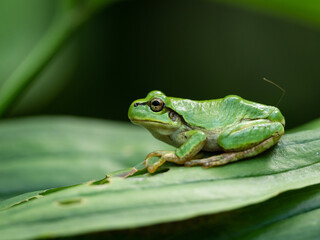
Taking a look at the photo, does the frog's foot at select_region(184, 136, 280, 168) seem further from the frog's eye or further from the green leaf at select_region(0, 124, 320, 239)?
the frog's eye

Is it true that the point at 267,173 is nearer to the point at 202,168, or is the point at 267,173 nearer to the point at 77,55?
the point at 202,168

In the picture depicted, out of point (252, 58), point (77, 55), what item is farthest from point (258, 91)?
point (77, 55)

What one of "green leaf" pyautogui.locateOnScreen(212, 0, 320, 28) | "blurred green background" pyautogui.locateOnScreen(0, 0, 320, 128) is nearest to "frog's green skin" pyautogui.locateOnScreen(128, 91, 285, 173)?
"green leaf" pyautogui.locateOnScreen(212, 0, 320, 28)

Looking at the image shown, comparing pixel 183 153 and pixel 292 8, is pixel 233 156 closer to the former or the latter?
pixel 183 153

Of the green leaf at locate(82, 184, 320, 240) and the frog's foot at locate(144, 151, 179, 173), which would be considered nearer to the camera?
the green leaf at locate(82, 184, 320, 240)

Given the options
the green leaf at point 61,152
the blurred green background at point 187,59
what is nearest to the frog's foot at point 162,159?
A: the green leaf at point 61,152
